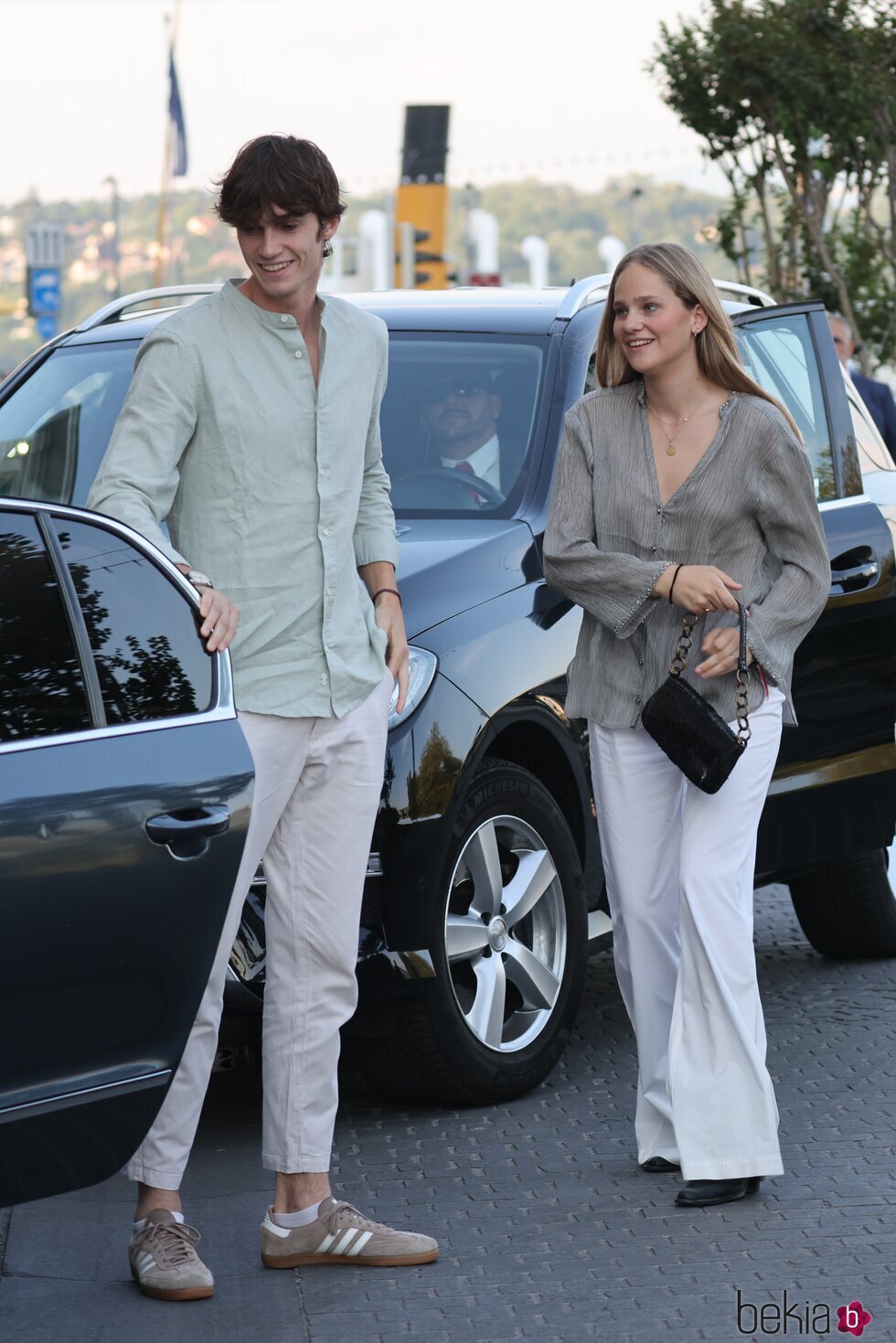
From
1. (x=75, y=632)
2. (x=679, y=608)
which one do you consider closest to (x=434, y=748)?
(x=679, y=608)

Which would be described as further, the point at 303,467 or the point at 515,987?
the point at 515,987

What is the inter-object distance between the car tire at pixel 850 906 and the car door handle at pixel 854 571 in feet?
3.20

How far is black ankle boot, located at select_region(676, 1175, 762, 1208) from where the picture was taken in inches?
178

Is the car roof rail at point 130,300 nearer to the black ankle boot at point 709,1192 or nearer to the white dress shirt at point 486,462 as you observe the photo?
the white dress shirt at point 486,462

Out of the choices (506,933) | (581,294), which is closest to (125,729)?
(506,933)

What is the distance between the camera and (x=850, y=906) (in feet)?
22.5

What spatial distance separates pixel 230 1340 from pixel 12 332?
14247cm

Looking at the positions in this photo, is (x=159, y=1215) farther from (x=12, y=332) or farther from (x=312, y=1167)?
(x=12, y=332)

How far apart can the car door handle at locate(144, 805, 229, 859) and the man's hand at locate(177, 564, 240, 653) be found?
A: 30cm

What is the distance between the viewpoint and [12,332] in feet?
464

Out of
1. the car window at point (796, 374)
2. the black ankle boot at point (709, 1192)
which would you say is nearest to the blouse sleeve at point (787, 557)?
the black ankle boot at point (709, 1192)

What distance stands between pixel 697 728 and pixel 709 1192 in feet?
3.21

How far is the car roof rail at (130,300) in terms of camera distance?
21.1ft

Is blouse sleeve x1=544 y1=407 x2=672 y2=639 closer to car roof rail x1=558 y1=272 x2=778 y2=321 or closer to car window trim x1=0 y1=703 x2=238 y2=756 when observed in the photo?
car window trim x1=0 y1=703 x2=238 y2=756
